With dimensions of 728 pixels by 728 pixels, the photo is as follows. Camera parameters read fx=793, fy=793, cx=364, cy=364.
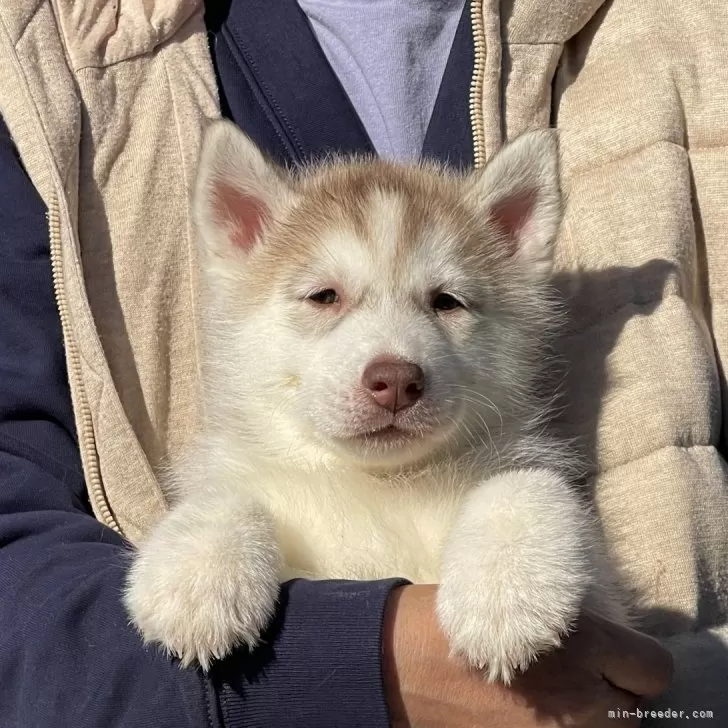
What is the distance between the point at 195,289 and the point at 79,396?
479 mm

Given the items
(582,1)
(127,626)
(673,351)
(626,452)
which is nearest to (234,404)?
(127,626)

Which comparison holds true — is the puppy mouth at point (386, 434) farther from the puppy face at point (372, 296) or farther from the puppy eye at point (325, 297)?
the puppy eye at point (325, 297)

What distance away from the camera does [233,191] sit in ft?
7.29

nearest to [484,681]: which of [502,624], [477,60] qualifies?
[502,624]

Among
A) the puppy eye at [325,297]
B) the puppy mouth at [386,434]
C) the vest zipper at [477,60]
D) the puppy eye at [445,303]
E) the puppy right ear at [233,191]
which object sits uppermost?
the vest zipper at [477,60]

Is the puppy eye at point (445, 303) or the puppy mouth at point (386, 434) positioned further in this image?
the puppy eye at point (445, 303)

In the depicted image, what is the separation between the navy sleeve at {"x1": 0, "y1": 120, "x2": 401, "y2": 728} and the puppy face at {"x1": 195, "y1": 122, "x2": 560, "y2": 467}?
0.46 meters

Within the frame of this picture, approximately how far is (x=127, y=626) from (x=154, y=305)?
36.5 inches

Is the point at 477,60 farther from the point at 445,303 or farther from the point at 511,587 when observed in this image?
the point at 511,587

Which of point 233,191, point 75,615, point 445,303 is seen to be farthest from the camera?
point 233,191

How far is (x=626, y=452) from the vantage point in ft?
6.57

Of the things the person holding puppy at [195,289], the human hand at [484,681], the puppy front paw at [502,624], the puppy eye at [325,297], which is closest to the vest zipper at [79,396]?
the person holding puppy at [195,289]

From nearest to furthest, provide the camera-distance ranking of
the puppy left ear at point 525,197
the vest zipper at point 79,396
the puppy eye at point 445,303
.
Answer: the vest zipper at point 79,396, the puppy eye at point 445,303, the puppy left ear at point 525,197

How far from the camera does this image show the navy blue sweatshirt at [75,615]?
4.66 ft
